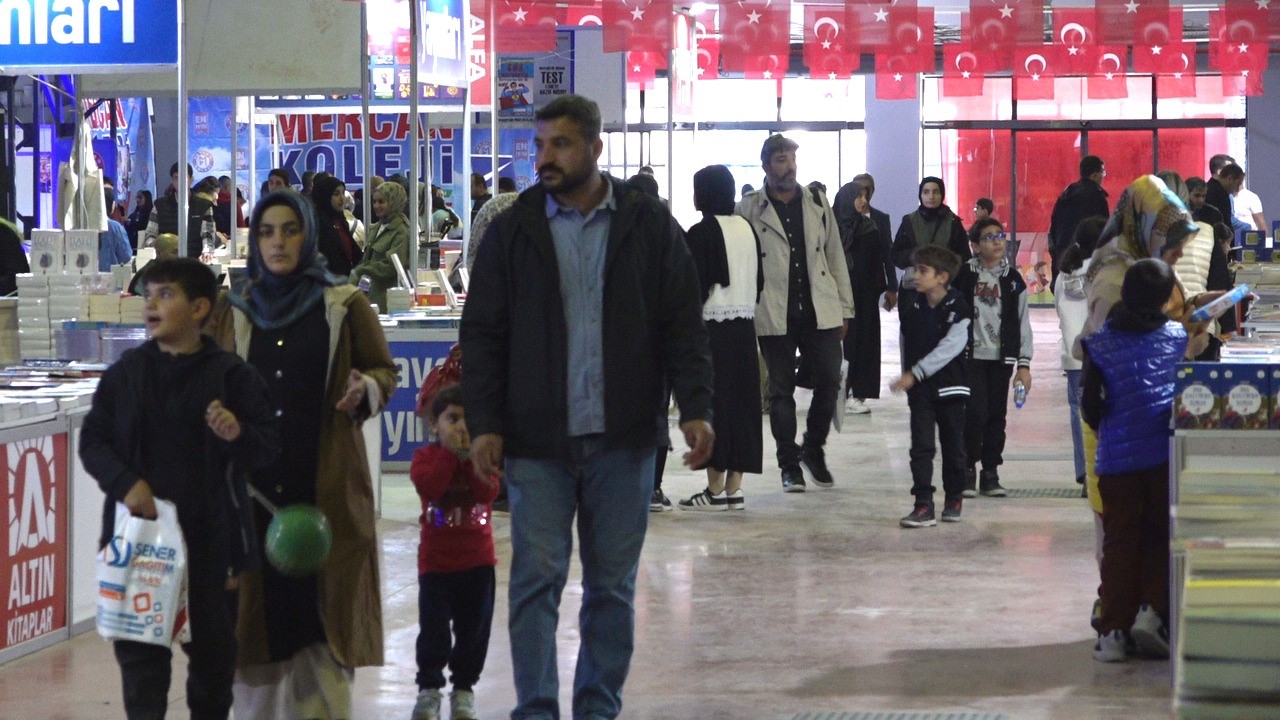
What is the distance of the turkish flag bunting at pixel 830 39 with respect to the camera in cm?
1781

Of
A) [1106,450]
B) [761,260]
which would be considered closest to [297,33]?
[761,260]

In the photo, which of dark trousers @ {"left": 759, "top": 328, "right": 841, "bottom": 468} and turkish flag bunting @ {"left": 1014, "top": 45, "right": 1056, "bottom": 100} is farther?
turkish flag bunting @ {"left": 1014, "top": 45, "right": 1056, "bottom": 100}

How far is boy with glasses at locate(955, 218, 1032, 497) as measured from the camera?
971 centimetres

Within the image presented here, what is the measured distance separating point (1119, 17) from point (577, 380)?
13.7 m

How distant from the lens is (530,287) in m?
4.73

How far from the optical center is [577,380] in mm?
4707

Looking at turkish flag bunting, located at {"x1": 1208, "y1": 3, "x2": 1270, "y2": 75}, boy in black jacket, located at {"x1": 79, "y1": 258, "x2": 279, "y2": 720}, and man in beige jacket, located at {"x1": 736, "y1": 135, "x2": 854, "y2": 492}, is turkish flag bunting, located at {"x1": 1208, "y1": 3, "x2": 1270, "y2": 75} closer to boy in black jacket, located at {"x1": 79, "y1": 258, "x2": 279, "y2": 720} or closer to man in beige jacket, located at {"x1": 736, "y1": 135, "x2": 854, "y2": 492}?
man in beige jacket, located at {"x1": 736, "y1": 135, "x2": 854, "y2": 492}

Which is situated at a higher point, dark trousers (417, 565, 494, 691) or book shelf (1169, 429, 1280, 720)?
book shelf (1169, 429, 1280, 720)

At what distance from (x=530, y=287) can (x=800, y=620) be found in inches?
101

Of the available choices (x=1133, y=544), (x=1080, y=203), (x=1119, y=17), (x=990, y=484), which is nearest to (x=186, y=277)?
(x=1133, y=544)

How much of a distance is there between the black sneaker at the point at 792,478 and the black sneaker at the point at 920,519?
51.9 inches

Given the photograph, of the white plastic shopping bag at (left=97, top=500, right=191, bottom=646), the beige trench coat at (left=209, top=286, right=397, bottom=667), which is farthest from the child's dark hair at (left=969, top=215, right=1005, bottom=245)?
the white plastic shopping bag at (left=97, top=500, right=191, bottom=646)

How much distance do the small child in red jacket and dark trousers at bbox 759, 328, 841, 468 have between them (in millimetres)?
4671

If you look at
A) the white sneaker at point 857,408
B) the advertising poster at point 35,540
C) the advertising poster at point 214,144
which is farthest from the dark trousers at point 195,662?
the advertising poster at point 214,144
